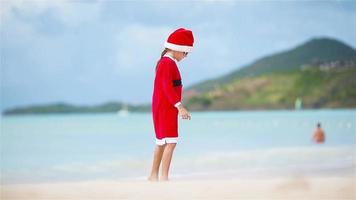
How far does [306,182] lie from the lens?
3.92 metres

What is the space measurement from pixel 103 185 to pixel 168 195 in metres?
0.40

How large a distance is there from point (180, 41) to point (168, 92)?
27cm

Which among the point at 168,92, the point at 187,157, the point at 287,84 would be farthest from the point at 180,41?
the point at 287,84

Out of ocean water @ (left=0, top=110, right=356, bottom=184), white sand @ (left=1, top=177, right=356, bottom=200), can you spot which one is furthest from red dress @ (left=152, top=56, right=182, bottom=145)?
ocean water @ (left=0, top=110, right=356, bottom=184)

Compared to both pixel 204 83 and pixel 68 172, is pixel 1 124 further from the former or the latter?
pixel 68 172

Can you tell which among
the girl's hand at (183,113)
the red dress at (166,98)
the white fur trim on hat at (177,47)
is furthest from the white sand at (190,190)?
the white fur trim on hat at (177,47)

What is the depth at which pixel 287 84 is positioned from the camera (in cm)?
1377

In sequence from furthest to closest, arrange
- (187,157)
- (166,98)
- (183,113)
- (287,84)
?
(287,84)
(187,157)
(166,98)
(183,113)

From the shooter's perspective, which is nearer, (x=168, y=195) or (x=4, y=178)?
(x=168, y=195)

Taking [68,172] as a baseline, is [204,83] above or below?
above

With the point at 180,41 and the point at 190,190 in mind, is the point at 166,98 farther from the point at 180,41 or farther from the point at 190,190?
the point at 190,190

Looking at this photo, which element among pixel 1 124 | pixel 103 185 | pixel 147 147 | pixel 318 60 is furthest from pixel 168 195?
pixel 1 124

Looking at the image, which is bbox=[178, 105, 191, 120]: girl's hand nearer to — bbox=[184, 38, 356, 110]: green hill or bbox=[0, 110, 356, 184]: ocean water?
bbox=[0, 110, 356, 184]: ocean water

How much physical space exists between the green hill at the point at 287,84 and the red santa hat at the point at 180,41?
750cm
